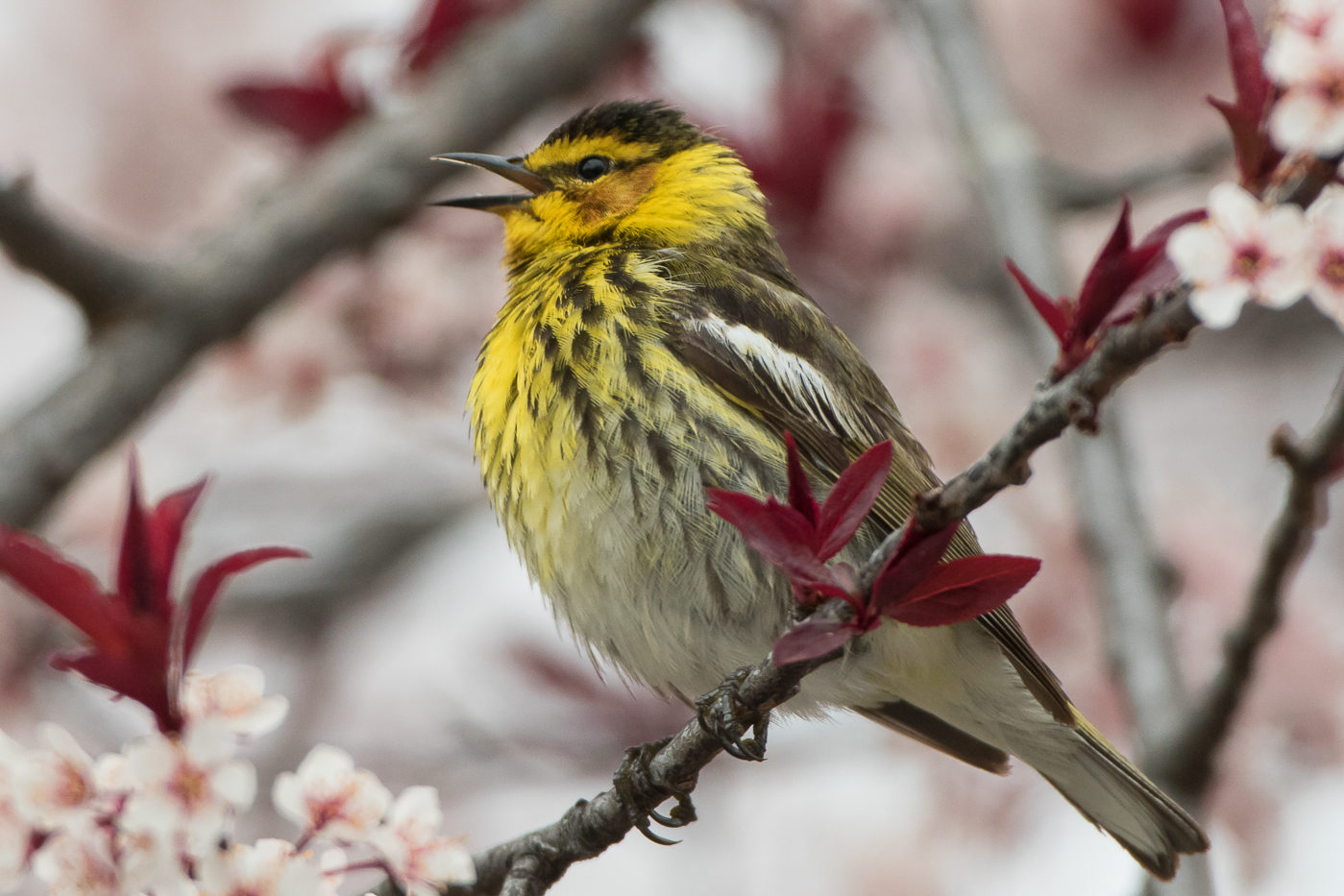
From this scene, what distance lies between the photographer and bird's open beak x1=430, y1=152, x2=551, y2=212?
4012mm

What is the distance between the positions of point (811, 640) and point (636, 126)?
2.83m

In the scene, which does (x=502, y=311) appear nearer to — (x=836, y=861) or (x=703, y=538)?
(x=703, y=538)

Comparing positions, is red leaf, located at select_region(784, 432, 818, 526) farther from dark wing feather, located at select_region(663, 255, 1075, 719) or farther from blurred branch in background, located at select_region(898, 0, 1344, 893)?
dark wing feather, located at select_region(663, 255, 1075, 719)

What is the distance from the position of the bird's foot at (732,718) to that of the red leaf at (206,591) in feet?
2.45

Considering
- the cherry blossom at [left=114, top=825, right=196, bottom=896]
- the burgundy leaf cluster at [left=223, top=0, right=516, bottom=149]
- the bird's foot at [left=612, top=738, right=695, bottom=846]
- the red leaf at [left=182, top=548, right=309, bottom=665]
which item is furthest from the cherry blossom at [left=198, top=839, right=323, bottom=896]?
the burgundy leaf cluster at [left=223, top=0, right=516, bottom=149]

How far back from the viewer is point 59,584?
5.70 feet

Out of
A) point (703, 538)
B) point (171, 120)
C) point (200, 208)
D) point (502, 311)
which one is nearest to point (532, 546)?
point (703, 538)

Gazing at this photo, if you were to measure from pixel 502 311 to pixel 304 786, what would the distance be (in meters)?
2.02

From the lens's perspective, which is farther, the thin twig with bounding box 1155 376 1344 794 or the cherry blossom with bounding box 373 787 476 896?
the thin twig with bounding box 1155 376 1344 794

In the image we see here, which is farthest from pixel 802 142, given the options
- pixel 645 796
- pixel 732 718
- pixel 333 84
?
pixel 732 718

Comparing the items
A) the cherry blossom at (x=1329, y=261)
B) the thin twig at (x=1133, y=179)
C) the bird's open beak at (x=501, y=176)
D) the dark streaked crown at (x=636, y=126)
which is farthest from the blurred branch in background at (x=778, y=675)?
the thin twig at (x=1133, y=179)

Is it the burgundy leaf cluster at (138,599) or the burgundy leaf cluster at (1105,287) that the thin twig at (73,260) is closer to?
the burgundy leaf cluster at (138,599)

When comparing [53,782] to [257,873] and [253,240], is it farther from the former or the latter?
[253,240]

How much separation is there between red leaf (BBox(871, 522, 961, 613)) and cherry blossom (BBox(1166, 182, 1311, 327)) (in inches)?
16.4
